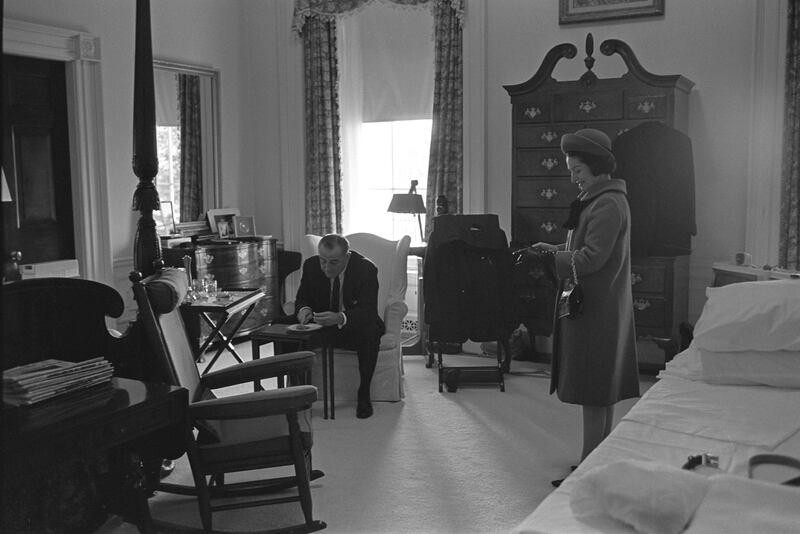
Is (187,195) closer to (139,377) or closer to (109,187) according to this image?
(109,187)

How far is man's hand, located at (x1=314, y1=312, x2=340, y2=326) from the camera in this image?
15.2 feet

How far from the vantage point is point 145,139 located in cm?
324

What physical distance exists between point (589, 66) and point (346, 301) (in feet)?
7.50

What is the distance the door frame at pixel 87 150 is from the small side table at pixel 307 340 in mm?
1746

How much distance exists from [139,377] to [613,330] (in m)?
1.92

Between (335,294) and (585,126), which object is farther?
(585,126)

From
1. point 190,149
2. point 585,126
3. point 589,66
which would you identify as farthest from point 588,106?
point 190,149

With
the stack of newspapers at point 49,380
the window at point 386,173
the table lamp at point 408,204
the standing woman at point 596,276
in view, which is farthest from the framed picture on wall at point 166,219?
the stack of newspapers at point 49,380

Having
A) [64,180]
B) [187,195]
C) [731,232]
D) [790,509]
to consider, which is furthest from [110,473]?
[731,232]

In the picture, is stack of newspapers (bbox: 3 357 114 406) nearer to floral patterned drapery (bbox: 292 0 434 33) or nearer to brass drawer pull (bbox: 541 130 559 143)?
brass drawer pull (bbox: 541 130 559 143)

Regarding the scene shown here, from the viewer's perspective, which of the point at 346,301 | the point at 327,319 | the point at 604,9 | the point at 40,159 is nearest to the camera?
the point at 327,319

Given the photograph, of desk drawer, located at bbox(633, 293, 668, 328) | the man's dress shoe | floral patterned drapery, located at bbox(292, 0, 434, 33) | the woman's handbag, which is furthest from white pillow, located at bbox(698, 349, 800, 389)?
floral patterned drapery, located at bbox(292, 0, 434, 33)

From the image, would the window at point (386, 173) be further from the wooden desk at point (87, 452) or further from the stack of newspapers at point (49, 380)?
the stack of newspapers at point (49, 380)

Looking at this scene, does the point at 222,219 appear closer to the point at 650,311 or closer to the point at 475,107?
the point at 475,107
